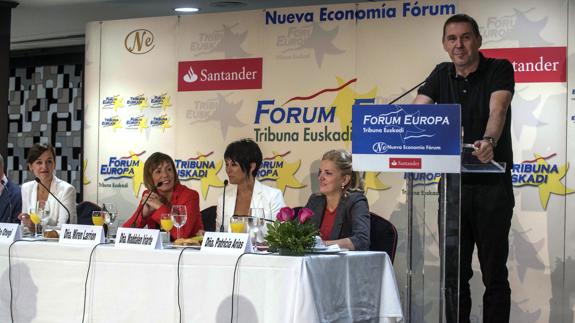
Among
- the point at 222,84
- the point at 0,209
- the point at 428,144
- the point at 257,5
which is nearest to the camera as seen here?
the point at 428,144

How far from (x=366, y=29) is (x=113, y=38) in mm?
2239

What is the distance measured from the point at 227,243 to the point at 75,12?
567cm

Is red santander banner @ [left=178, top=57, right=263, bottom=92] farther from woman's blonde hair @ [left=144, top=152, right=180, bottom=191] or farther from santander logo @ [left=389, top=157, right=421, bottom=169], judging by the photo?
santander logo @ [left=389, top=157, right=421, bottom=169]

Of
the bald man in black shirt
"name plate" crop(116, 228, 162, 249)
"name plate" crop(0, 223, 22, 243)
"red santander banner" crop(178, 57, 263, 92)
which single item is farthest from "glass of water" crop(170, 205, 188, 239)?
"red santander banner" crop(178, 57, 263, 92)

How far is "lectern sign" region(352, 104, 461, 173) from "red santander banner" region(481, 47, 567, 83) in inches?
96.6

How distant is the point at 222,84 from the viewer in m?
6.86

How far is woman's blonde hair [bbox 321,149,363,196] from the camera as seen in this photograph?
4.52 meters

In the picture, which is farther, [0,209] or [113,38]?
[113,38]

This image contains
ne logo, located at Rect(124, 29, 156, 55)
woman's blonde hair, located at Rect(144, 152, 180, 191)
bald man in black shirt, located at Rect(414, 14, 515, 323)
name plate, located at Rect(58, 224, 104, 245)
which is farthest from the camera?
ne logo, located at Rect(124, 29, 156, 55)

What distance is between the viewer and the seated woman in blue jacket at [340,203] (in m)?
4.36

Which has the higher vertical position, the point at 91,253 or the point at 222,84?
the point at 222,84

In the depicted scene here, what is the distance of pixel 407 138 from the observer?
3646 millimetres

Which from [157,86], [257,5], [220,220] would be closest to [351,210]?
[220,220]

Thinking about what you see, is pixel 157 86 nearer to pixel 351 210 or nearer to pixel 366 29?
pixel 366 29
